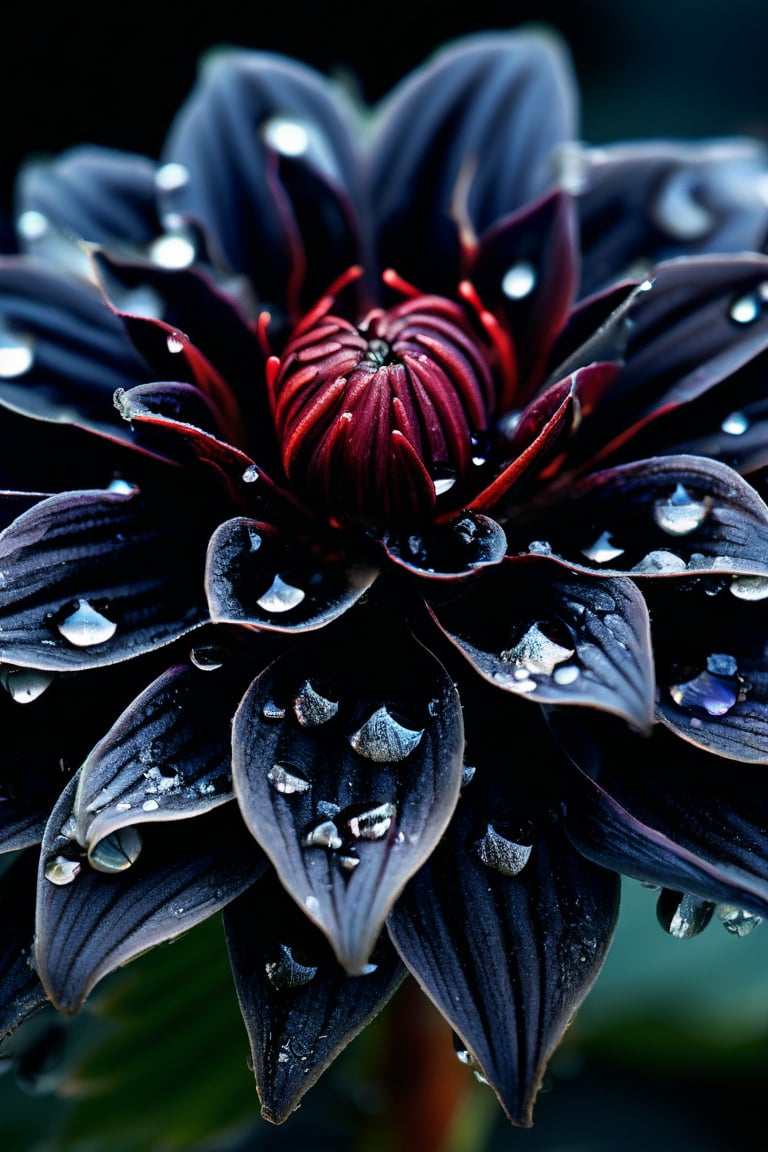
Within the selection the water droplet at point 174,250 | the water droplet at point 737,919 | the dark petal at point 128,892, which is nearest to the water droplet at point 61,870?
the dark petal at point 128,892

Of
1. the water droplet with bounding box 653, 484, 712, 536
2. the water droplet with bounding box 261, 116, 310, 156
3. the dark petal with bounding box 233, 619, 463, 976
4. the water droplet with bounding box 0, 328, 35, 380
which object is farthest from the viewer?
the water droplet with bounding box 261, 116, 310, 156

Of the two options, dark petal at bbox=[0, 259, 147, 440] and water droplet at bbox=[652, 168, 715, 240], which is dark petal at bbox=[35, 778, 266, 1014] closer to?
dark petal at bbox=[0, 259, 147, 440]

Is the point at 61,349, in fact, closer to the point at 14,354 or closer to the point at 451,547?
the point at 14,354

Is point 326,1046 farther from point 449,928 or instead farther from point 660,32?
point 660,32

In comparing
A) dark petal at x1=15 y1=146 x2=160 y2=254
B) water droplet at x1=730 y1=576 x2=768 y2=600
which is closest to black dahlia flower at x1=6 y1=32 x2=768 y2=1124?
water droplet at x1=730 y1=576 x2=768 y2=600

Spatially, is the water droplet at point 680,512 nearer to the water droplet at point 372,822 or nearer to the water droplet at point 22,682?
the water droplet at point 372,822

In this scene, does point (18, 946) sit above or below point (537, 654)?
below

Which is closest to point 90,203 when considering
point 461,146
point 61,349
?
point 61,349
